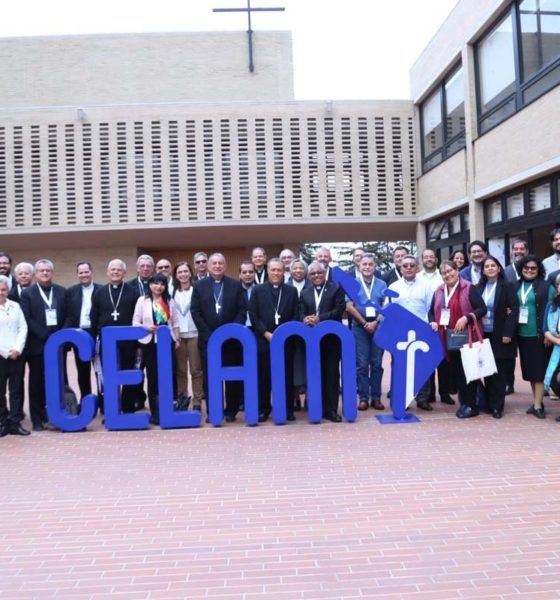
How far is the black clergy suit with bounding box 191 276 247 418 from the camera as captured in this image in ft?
21.4

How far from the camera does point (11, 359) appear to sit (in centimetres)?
619

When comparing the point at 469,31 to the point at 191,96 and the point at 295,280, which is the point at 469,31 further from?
the point at 191,96

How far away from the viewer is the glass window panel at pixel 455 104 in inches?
523

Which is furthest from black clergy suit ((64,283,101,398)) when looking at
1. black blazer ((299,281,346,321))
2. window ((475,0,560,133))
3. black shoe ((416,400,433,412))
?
window ((475,0,560,133))

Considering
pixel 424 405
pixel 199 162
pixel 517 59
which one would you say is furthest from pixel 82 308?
pixel 199 162

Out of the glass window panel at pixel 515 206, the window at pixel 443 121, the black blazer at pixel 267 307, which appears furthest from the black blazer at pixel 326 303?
the window at pixel 443 121

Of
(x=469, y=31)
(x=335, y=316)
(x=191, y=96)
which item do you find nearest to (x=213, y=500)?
(x=335, y=316)

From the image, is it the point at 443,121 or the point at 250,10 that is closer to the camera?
the point at 443,121

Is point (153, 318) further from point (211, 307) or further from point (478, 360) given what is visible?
point (478, 360)

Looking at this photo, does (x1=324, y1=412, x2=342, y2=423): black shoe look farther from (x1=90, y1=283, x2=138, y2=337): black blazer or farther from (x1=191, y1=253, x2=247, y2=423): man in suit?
(x1=90, y1=283, x2=138, y2=337): black blazer

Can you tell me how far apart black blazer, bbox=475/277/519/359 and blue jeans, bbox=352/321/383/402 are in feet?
4.53

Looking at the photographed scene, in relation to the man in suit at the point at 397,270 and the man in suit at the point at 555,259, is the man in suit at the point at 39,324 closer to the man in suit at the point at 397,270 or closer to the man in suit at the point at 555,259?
the man in suit at the point at 397,270

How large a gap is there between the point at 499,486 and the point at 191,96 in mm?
17996

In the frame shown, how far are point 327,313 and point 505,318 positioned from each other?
1.98m
